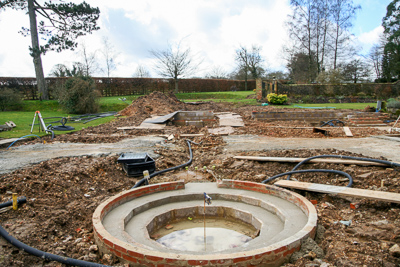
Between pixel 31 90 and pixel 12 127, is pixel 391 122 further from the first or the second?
pixel 31 90

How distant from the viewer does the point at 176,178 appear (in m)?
5.36

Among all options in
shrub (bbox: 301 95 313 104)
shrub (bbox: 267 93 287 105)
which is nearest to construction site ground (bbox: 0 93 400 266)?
shrub (bbox: 267 93 287 105)

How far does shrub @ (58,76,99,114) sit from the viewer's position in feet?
49.3

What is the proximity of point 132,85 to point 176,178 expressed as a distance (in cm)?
2232

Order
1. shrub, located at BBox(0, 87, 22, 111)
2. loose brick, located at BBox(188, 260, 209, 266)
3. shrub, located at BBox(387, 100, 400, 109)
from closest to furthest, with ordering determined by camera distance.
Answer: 1. loose brick, located at BBox(188, 260, 209, 266)
2. shrub, located at BBox(387, 100, 400, 109)
3. shrub, located at BBox(0, 87, 22, 111)

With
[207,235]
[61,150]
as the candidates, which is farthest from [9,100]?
[207,235]

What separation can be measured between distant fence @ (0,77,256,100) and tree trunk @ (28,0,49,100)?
711mm

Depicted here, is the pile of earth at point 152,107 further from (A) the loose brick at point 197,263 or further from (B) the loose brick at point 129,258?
(A) the loose brick at point 197,263

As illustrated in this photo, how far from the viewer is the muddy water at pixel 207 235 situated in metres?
Answer: 3.55

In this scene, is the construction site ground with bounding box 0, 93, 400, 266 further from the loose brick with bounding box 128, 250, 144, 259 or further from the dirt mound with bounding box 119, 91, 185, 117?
the dirt mound with bounding box 119, 91, 185, 117

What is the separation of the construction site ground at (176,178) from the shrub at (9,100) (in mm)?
10901

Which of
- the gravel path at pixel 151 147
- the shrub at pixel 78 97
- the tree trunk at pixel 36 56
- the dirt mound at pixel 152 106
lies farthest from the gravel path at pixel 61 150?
the tree trunk at pixel 36 56

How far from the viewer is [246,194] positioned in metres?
4.46

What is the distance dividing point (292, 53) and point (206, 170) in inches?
1085
